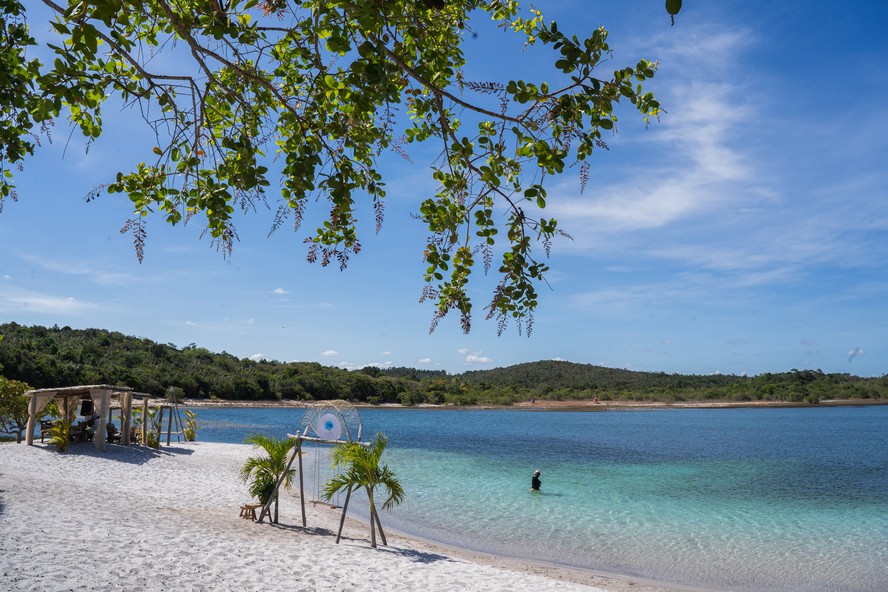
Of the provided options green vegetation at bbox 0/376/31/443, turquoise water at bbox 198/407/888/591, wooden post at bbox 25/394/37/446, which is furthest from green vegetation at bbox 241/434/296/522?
green vegetation at bbox 0/376/31/443

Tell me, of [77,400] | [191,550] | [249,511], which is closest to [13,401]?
A: [77,400]

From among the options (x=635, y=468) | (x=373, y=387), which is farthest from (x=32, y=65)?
(x=373, y=387)

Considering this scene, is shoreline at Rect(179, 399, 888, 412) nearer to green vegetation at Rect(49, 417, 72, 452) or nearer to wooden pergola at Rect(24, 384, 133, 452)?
wooden pergola at Rect(24, 384, 133, 452)

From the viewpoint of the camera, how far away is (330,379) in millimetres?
82500

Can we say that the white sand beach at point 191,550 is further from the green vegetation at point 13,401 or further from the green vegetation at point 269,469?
the green vegetation at point 13,401

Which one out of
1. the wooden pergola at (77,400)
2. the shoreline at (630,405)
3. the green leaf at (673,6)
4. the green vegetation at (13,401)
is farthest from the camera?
the shoreline at (630,405)

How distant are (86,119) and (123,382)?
55283 mm

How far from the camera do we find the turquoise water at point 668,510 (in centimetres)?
1231

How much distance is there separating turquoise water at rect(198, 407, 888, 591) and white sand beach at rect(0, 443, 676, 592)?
2188 mm

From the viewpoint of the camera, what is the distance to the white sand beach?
23.5ft

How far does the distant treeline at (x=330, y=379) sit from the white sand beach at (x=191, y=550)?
70.1 ft

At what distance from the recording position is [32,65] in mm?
5012

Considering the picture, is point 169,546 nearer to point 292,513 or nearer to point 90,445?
point 292,513

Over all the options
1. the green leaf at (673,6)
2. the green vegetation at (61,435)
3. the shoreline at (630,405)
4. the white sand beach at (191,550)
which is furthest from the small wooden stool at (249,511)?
the shoreline at (630,405)
